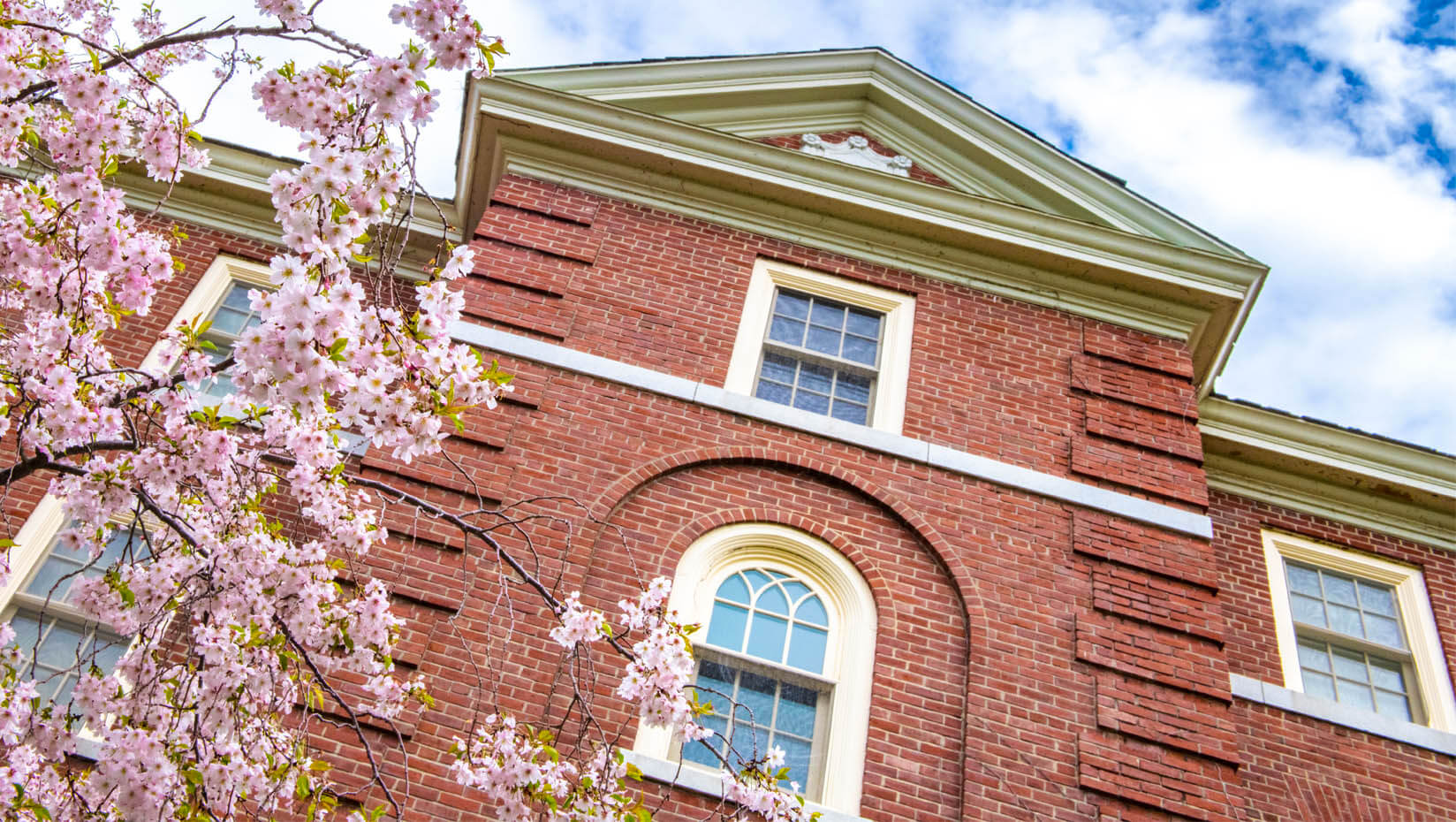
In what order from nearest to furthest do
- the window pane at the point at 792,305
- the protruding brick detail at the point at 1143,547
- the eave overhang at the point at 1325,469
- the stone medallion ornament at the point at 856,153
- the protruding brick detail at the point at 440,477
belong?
the protruding brick detail at the point at 440,477 < the protruding brick detail at the point at 1143,547 < the window pane at the point at 792,305 < the eave overhang at the point at 1325,469 < the stone medallion ornament at the point at 856,153

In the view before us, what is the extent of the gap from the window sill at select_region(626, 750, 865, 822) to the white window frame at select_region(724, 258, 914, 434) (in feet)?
10.5

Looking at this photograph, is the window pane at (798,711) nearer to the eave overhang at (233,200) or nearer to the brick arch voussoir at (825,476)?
the brick arch voussoir at (825,476)

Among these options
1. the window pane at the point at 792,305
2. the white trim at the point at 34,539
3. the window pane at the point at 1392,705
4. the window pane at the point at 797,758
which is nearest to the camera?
the window pane at the point at 797,758

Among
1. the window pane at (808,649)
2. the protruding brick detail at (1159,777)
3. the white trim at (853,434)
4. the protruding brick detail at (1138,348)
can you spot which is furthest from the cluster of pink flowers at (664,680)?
the protruding brick detail at (1138,348)

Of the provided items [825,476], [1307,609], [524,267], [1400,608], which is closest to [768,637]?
[825,476]

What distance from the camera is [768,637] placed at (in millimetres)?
7758

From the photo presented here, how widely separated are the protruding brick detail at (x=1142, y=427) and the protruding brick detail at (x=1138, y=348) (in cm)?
53

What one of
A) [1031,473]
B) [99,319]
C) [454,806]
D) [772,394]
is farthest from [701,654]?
[99,319]

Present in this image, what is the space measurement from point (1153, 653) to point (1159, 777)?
36.5 inches

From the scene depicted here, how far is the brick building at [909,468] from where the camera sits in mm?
7434

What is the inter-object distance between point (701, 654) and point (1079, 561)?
9.88 ft

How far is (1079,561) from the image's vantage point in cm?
830

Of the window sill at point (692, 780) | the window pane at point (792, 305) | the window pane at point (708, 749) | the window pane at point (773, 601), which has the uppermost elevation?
the window pane at point (792, 305)

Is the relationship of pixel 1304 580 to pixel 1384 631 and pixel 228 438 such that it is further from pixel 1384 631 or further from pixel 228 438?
pixel 228 438
